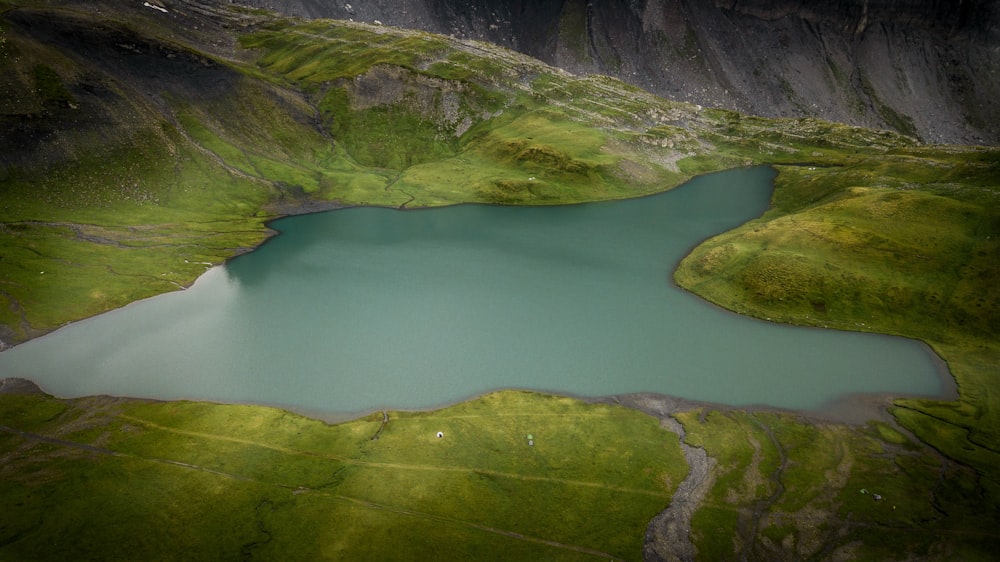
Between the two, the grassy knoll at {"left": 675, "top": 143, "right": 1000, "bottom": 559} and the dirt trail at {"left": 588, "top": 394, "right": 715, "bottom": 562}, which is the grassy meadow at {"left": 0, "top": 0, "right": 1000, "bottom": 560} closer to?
the grassy knoll at {"left": 675, "top": 143, "right": 1000, "bottom": 559}

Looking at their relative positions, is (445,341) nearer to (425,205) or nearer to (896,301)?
(896,301)

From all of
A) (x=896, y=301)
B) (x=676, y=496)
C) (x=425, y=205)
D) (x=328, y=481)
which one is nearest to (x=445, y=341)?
(x=328, y=481)

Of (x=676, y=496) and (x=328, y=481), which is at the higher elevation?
(x=676, y=496)

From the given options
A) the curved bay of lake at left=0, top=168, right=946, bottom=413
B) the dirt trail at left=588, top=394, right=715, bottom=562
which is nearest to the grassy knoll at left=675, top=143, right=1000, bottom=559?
the dirt trail at left=588, top=394, right=715, bottom=562

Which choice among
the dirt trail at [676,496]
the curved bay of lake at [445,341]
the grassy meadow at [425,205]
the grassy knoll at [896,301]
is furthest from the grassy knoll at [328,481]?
the grassy knoll at [896,301]

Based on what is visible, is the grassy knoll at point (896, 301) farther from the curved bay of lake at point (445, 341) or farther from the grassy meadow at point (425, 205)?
the curved bay of lake at point (445, 341)
